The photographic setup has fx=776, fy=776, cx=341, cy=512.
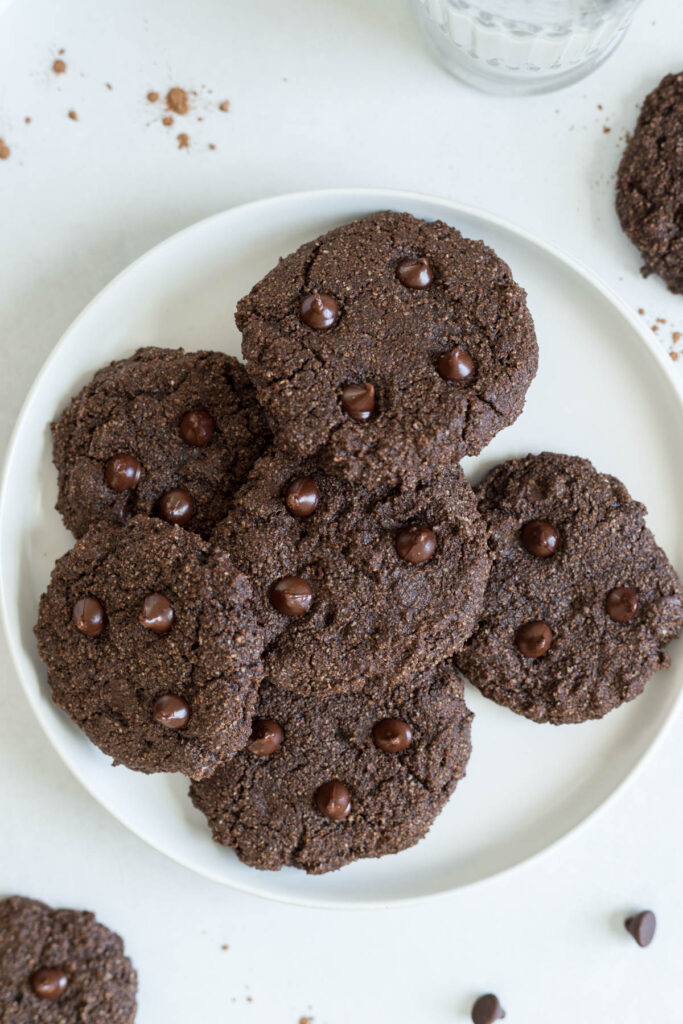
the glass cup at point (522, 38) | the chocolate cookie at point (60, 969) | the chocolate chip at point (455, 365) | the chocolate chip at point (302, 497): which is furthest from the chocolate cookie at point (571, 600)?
the chocolate cookie at point (60, 969)

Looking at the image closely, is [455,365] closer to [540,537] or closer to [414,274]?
[414,274]

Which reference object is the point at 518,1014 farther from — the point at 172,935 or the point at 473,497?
the point at 473,497

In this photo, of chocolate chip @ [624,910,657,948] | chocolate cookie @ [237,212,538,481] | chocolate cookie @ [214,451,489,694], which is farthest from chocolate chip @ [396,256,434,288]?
chocolate chip @ [624,910,657,948]

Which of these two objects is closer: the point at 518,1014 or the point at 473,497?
the point at 473,497

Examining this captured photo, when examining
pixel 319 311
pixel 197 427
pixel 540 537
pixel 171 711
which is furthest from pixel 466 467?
pixel 171 711

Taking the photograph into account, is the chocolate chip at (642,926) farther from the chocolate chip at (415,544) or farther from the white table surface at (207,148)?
the chocolate chip at (415,544)

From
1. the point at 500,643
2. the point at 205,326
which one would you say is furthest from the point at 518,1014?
the point at 205,326

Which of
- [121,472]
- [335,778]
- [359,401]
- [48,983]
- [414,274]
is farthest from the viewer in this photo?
[48,983]
